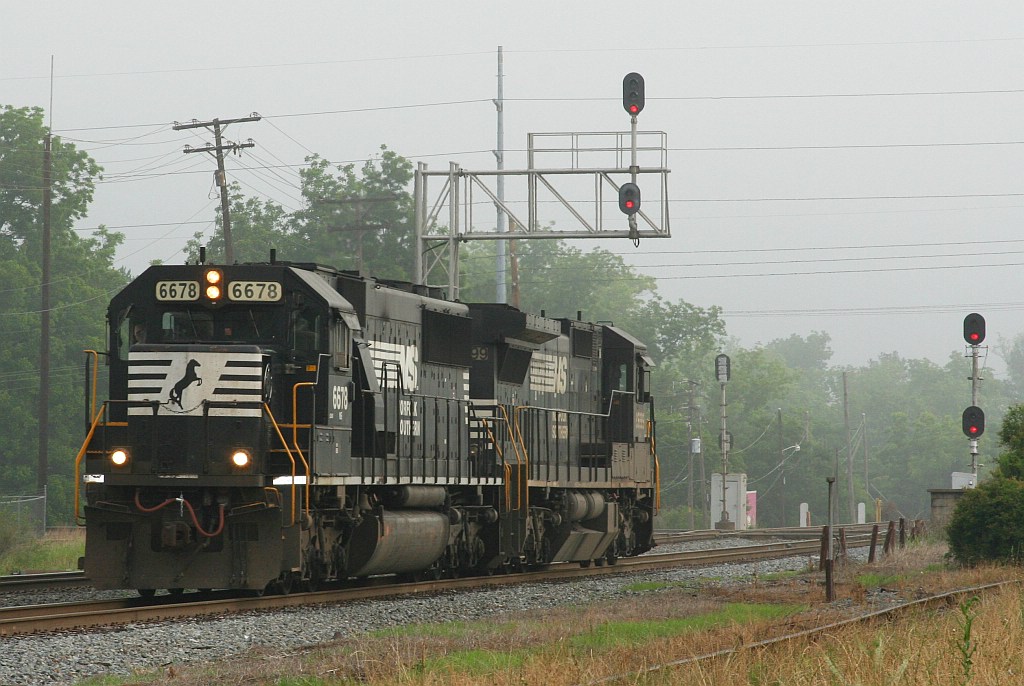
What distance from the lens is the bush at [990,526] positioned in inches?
824

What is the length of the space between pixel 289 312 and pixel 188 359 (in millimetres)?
1276

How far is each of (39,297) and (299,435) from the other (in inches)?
1731

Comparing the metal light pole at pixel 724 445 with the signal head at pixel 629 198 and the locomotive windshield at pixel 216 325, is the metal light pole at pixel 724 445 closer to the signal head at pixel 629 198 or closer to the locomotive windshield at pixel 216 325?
the signal head at pixel 629 198

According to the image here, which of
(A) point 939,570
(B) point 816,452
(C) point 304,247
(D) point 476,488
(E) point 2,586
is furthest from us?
(B) point 816,452

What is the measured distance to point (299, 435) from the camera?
14602mm

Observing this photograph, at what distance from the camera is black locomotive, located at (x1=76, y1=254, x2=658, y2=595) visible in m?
14.3

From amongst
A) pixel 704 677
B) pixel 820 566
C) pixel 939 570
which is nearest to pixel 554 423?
pixel 820 566

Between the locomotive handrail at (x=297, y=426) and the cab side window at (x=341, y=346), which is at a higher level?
the cab side window at (x=341, y=346)

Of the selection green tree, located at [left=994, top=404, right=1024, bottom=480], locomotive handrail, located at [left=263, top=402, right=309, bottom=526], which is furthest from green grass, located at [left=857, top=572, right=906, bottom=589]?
locomotive handrail, located at [left=263, top=402, right=309, bottom=526]

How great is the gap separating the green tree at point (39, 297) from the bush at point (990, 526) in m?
34.9

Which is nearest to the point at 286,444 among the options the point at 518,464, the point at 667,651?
the point at 667,651

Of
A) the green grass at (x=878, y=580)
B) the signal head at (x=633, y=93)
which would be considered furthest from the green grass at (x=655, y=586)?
the signal head at (x=633, y=93)

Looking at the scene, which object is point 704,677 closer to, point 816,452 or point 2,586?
point 2,586

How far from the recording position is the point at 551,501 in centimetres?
2116
